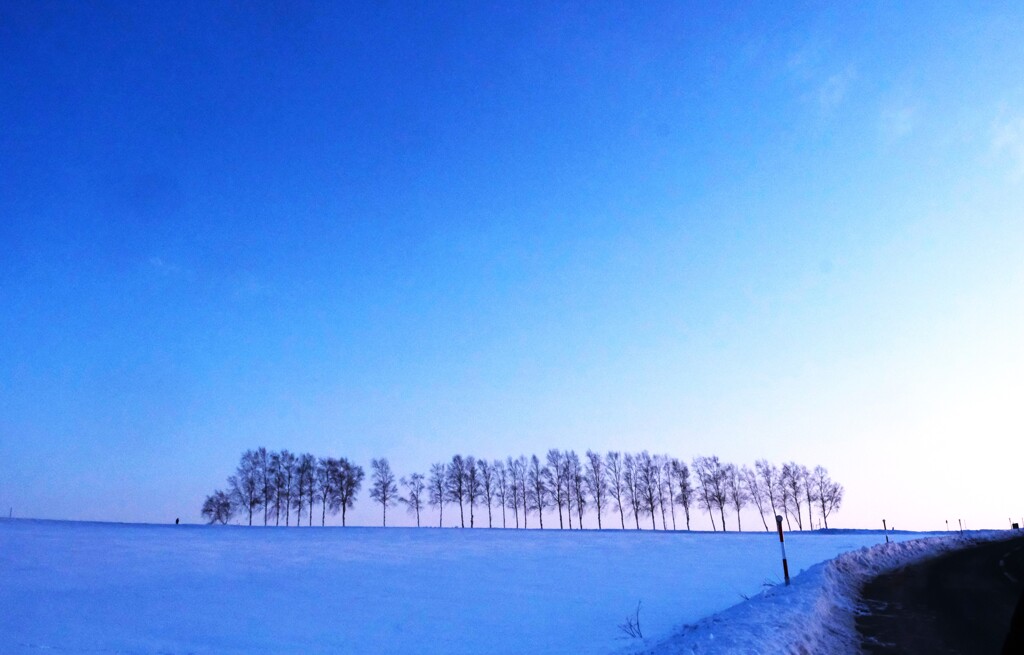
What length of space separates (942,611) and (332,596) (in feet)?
49.8

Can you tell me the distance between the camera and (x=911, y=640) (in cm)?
1041

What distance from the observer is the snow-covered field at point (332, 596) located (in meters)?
12.5

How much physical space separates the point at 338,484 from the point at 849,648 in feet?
295

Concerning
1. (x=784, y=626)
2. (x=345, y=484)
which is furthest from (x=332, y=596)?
(x=345, y=484)

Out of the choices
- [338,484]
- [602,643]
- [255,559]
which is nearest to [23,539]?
[255,559]

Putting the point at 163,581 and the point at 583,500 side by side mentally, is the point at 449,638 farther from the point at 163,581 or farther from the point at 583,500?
the point at 583,500

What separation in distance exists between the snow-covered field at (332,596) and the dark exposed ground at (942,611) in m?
3.24

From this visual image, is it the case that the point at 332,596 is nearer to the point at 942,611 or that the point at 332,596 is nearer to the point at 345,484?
the point at 942,611

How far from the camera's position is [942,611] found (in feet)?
43.3

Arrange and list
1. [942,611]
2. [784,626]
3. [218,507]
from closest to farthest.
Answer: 1. [784,626]
2. [942,611]
3. [218,507]

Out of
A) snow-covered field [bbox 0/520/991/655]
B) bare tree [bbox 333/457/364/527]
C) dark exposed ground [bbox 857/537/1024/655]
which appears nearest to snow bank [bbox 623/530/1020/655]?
dark exposed ground [bbox 857/537/1024/655]

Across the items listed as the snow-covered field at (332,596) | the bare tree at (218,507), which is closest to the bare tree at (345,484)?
the bare tree at (218,507)

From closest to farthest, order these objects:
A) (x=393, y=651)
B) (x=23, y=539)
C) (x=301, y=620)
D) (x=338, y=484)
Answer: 1. (x=393, y=651)
2. (x=301, y=620)
3. (x=23, y=539)
4. (x=338, y=484)

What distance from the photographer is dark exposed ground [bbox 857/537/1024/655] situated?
10.0 metres
